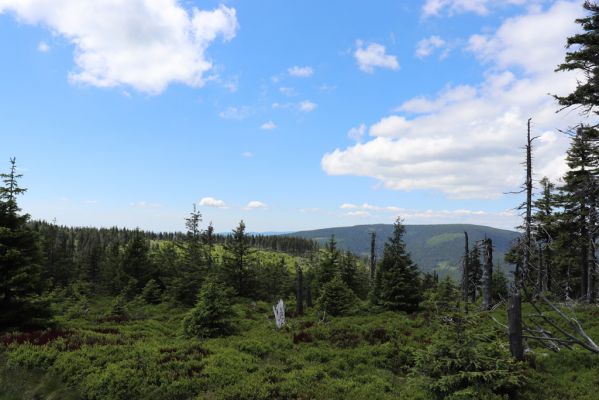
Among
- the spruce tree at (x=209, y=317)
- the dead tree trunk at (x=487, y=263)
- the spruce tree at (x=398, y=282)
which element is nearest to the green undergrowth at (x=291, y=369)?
the spruce tree at (x=209, y=317)

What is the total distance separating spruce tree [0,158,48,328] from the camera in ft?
55.9

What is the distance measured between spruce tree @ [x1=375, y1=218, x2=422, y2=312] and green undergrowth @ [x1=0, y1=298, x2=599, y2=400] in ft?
39.7

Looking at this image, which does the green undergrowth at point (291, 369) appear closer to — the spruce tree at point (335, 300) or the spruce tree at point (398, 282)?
the spruce tree at point (335, 300)

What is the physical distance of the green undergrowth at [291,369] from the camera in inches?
401

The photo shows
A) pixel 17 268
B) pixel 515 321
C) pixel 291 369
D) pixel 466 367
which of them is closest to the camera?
pixel 466 367

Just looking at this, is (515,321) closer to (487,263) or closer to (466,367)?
(466,367)

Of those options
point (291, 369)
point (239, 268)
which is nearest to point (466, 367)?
point (291, 369)

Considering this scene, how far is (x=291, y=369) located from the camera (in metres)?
13.3

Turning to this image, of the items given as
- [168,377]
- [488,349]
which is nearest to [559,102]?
[488,349]

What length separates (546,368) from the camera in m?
12.8

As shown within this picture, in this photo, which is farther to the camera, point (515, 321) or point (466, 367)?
point (515, 321)

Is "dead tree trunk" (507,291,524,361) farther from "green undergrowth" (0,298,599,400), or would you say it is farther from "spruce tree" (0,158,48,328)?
"spruce tree" (0,158,48,328)

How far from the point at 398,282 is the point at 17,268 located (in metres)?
25.8

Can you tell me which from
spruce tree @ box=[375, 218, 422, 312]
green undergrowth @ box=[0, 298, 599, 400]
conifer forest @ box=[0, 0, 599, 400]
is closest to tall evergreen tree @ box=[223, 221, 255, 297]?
conifer forest @ box=[0, 0, 599, 400]
